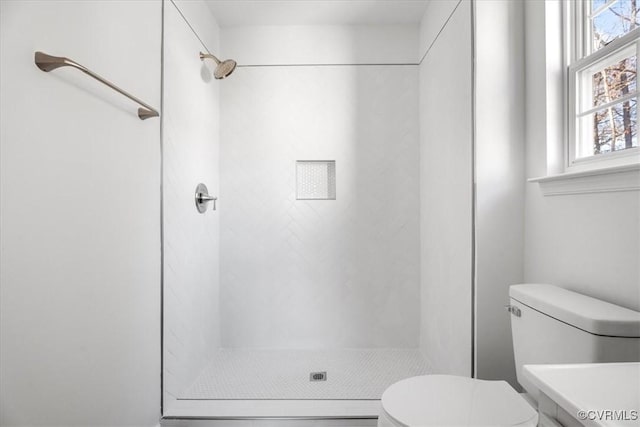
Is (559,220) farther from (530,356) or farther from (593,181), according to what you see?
(530,356)

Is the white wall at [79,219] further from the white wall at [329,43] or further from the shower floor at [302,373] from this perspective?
the white wall at [329,43]

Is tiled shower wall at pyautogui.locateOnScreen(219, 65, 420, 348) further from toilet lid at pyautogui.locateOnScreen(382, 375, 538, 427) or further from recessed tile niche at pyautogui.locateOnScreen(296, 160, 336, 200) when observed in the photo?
toilet lid at pyautogui.locateOnScreen(382, 375, 538, 427)

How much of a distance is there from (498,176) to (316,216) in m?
1.30

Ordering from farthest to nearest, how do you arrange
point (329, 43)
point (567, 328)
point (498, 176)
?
1. point (329, 43)
2. point (498, 176)
3. point (567, 328)

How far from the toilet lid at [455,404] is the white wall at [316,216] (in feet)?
4.52

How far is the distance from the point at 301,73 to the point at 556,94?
64.1 inches

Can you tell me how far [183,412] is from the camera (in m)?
1.76

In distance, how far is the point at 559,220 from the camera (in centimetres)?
136

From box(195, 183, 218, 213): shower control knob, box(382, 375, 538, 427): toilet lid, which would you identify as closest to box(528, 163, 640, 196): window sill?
box(382, 375, 538, 427): toilet lid

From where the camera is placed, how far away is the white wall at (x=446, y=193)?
1.73m

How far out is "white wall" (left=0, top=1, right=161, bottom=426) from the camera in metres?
0.93

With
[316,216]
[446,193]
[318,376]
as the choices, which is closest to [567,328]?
[446,193]

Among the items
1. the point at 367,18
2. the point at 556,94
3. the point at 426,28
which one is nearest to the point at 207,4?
the point at 367,18

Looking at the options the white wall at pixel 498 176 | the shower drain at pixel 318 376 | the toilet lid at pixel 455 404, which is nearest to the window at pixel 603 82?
the white wall at pixel 498 176
